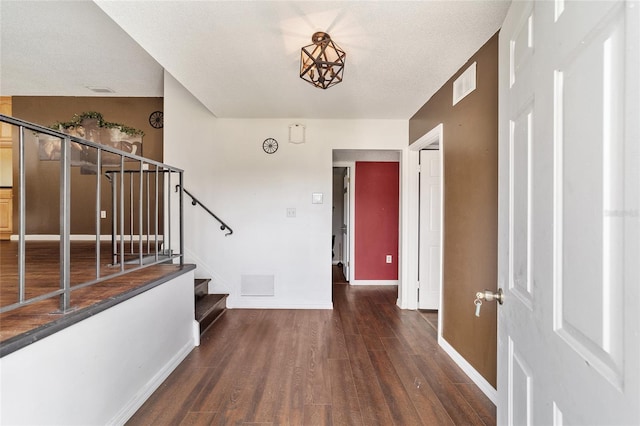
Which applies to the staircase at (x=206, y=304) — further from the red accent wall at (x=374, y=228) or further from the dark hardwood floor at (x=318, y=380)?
the red accent wall at (x=374, y=228)

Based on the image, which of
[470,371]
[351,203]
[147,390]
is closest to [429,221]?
[351,203]

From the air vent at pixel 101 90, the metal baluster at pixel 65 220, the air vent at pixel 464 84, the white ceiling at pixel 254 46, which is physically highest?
the air vent at pixel 101 90

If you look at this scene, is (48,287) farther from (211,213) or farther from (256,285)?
(256,285)

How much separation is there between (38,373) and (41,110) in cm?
552

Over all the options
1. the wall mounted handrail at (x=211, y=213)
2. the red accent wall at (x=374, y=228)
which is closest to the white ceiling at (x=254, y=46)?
the wall mounted handrail at (x=211, y=213)

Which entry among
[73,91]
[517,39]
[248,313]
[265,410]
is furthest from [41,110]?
[517,39]

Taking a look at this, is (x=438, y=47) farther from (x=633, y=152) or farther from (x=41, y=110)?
(x=41, y=110)

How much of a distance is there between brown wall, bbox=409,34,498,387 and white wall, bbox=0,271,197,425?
2229 mm

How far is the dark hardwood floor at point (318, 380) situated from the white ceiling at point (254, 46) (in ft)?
7.67

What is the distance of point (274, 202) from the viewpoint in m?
3.45

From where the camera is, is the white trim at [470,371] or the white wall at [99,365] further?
the white trim at [470,371]

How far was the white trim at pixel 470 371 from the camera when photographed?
68.6 inches

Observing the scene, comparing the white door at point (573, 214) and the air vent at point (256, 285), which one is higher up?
the white door at point (573, 214)

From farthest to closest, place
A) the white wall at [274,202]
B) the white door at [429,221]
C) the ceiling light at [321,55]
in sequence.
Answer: the white wall at [274,202], the white door at [429,221], the ceiling light at [321,55]
